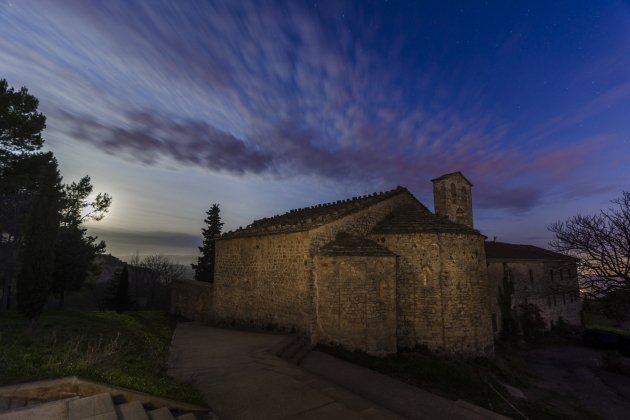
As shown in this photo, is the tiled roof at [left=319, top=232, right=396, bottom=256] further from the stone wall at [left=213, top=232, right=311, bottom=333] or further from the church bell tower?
the church bell tower

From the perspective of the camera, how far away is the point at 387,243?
14312 mm

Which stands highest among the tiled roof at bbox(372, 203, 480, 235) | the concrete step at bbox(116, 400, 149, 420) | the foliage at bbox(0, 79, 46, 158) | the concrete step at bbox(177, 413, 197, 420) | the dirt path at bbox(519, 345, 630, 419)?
the foliage at bbox(0, 79, 46, 158)

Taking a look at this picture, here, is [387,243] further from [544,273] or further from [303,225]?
[544,273]

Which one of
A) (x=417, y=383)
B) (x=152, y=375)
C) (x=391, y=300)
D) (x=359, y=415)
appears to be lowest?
(x=417, y=383)

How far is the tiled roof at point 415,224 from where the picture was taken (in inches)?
545

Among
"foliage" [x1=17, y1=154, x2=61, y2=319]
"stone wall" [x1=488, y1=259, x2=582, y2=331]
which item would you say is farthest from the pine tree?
"stone wall" [x1=488, y1=259, x2=582, y2=331]

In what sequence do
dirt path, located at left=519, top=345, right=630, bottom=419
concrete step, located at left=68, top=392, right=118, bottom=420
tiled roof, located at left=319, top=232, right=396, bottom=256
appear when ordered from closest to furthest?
concrete step, located at left=68, top=392, right=118, bottom=420 → dirt path, located at left=519, top=345, right=630, bottom=419 → tiled roof, located at left=319, top=232, right=396, bottom=256

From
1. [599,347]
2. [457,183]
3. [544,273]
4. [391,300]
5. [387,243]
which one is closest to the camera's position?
[391,300]

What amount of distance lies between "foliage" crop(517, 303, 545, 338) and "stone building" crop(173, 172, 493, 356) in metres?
13.4

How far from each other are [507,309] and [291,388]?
22.1 m

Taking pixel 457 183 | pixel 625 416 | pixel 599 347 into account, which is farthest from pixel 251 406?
pixel 599 347

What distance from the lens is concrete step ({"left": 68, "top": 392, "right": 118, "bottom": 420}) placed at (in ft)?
16.2

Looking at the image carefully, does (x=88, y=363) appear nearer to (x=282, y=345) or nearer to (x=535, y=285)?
(x=282, y=345)

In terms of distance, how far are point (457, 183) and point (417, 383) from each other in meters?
12.3
